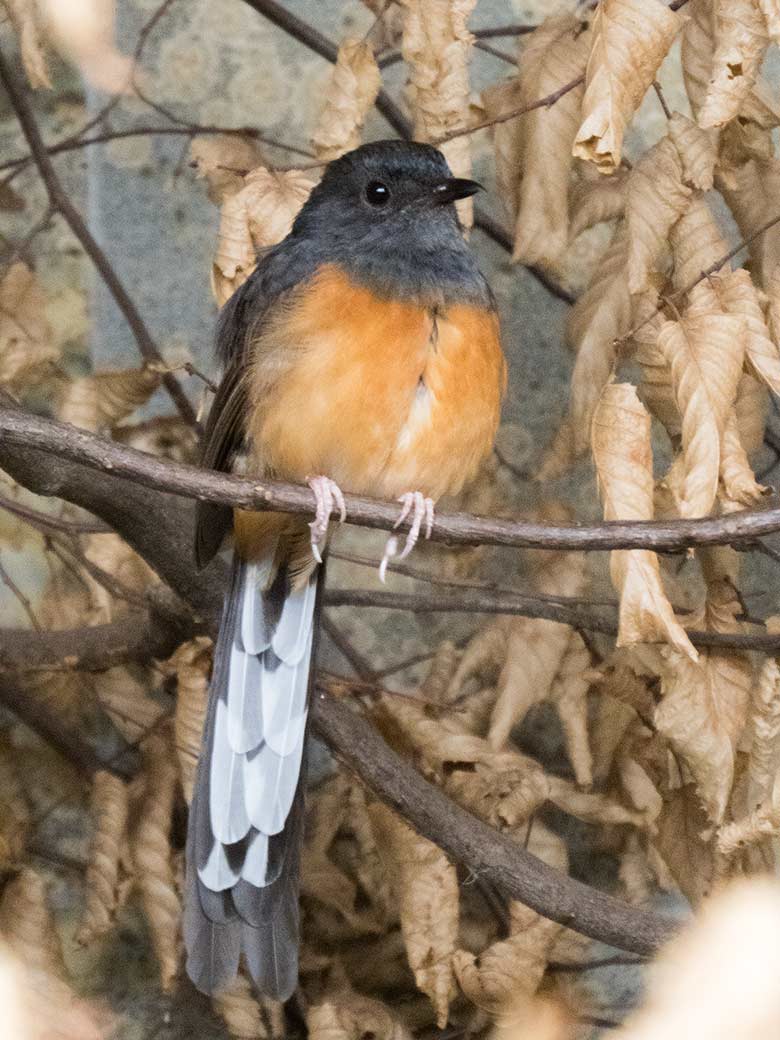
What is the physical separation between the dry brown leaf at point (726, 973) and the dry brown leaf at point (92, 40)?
1923mm

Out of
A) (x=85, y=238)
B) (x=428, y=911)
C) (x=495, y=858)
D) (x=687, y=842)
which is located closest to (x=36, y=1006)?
(x=428, y=911)

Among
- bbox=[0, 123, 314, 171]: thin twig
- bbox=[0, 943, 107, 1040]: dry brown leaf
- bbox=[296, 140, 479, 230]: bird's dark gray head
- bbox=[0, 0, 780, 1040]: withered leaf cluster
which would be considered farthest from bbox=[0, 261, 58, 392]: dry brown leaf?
bbox=[0, 943, 107, 1040]: dry brown leaf

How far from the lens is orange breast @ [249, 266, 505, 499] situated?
6.83 ft

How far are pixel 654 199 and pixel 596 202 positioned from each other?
1.20 feet

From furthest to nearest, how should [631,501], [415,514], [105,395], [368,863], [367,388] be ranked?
[368,863] < [105,395] < [367,388] < [415,514] < [631,501]

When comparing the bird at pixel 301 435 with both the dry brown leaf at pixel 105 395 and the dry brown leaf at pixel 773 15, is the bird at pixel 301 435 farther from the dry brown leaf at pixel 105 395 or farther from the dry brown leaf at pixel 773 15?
the dry brown leaf at pixel 773 15

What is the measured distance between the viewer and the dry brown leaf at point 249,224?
219cm

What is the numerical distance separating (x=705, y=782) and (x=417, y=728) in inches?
24.0

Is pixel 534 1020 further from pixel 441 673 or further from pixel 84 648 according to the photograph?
pixel 84 648

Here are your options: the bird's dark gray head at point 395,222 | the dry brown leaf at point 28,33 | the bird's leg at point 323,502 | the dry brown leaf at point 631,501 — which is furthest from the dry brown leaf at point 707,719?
the dry brown leaf at point 28,33

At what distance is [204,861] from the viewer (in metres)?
2.20

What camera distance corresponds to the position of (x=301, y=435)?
212 cm

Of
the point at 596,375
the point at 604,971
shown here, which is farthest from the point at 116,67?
the point at 604,971

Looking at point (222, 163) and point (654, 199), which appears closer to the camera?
point (654, 199)
